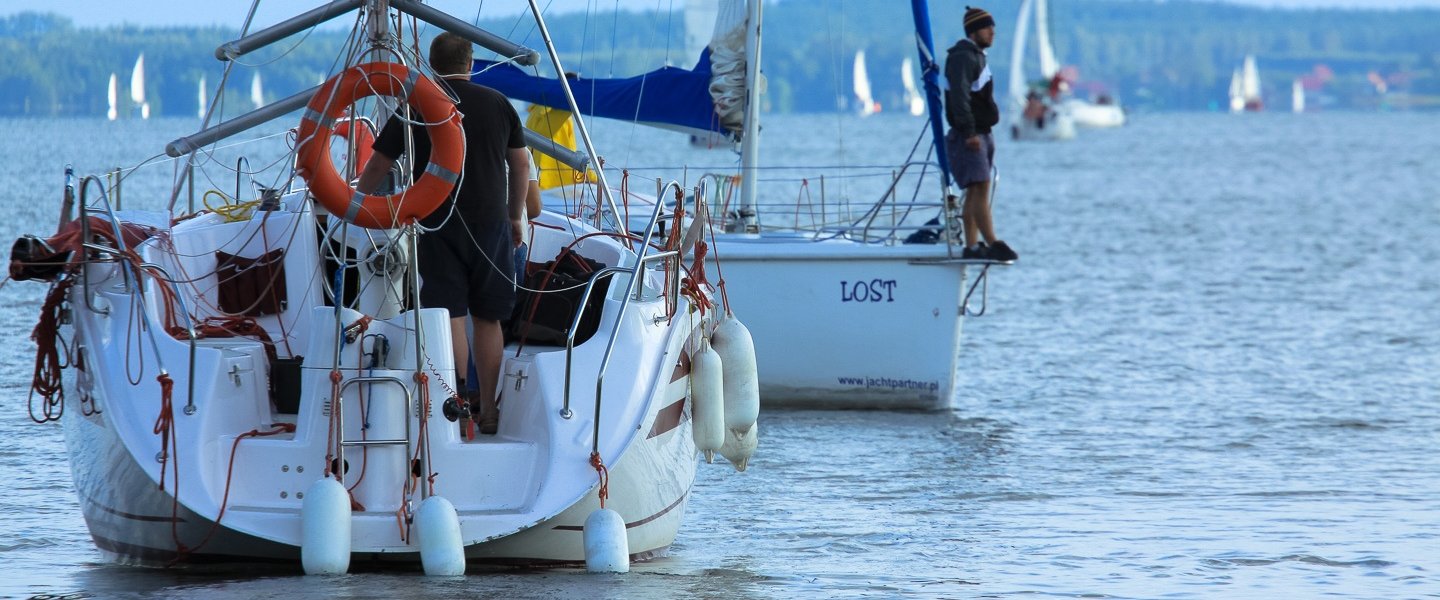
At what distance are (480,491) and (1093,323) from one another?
39.2ft

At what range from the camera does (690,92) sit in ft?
39.4

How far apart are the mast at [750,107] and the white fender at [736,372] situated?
15.1 feet

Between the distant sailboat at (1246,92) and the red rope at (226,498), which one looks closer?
the red rope at (226,498)

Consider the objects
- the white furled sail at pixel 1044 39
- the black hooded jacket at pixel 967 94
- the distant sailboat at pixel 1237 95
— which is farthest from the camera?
the distant sailboat at pixel 1237 95

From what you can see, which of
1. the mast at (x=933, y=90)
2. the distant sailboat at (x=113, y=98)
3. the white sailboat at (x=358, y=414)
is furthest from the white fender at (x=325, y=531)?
the mast at (x=933, y=90)

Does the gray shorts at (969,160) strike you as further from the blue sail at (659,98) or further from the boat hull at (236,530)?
the boat hull at (236,530)

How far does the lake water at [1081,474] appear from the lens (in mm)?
6703

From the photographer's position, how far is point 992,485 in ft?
29.9

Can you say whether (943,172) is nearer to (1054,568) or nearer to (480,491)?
(1054,568)

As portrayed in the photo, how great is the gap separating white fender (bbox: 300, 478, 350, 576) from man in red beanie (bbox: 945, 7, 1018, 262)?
5.62m

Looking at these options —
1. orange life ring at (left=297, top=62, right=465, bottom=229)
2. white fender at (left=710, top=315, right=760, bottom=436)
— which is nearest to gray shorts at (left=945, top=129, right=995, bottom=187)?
white fender at (left=710, top=315, right=760, bottom=436)

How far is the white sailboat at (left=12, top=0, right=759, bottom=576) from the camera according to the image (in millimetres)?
5863

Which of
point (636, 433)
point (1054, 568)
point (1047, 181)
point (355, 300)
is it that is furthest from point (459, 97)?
point (1047, 181)

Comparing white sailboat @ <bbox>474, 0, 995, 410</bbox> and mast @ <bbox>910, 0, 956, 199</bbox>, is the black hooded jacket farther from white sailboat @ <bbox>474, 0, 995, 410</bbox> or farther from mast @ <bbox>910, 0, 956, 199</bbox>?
mast @ <bbox>910, 0, 956, 199</bbox>
